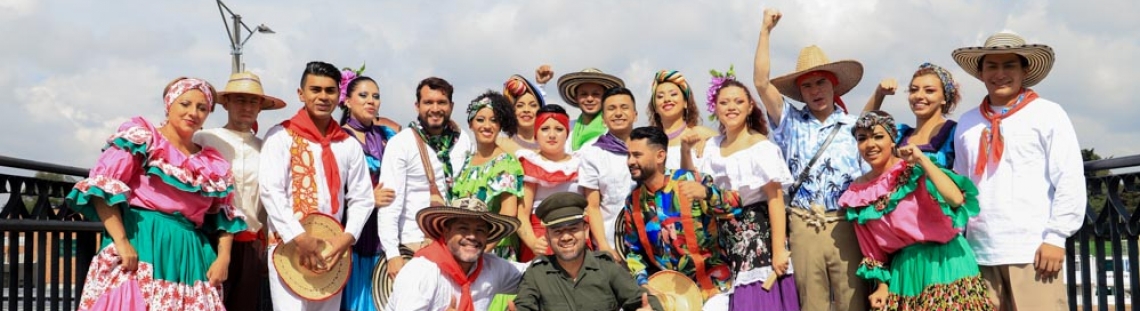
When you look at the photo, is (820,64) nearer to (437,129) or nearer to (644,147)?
(644,147)

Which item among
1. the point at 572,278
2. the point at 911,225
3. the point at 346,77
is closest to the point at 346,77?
the point at 346,77

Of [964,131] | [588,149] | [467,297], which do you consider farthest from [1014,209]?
[467,297]

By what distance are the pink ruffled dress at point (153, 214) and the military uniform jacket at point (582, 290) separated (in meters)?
1.80

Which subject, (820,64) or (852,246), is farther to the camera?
(820,64)

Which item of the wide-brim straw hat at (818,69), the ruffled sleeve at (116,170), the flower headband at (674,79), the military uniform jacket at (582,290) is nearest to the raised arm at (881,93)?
the wide-brim straw hat at (818,69)

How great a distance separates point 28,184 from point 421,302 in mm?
2799

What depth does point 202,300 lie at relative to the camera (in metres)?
5.57

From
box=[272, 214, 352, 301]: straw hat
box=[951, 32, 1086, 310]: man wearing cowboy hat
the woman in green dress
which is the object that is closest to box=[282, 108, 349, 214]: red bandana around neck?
box=[272, 214, 352, 301]: straw hat

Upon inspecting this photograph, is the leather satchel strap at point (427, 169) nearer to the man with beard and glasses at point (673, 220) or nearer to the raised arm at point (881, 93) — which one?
the man with beard and glasses at point (673, 220)

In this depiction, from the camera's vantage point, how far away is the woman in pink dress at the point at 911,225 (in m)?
5.35

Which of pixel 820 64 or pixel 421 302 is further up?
pixel 820 64

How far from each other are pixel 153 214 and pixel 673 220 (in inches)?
112

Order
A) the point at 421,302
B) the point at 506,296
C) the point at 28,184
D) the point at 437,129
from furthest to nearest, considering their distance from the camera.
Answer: the point at 437,129, the point at 28,184, the point at 506,296, the point at 421,302

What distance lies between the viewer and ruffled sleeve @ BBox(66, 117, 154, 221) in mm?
5176
